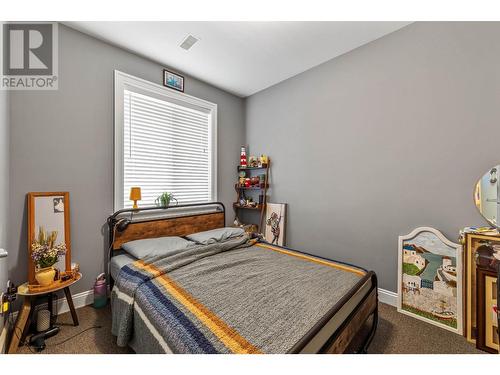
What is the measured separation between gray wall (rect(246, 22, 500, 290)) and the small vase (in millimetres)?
2627

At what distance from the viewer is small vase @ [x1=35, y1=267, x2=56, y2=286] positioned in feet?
5.50

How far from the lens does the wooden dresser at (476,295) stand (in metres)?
1.56

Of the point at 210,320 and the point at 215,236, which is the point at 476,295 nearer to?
the point at 210,320

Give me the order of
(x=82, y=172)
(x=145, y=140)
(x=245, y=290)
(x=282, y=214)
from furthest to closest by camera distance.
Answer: (x=282, y=214), (x=145, y=140), (x=82, y=172), (x=245, y=290)

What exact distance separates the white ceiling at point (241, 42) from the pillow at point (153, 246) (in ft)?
7.24

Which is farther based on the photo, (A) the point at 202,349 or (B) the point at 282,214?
(B) the point at 282,214

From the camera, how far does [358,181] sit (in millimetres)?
2416
